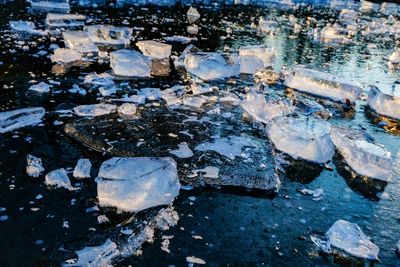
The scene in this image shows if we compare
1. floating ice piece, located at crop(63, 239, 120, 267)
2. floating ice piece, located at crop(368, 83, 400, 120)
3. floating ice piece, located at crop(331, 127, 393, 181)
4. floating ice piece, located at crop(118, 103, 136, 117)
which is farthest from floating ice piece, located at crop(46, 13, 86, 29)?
floating ice piece, located at crop(63, 239, 120, 267)

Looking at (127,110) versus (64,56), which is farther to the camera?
(64,56)

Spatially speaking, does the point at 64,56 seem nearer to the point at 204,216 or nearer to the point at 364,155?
the point at 204,216

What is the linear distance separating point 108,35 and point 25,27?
2.08 meters

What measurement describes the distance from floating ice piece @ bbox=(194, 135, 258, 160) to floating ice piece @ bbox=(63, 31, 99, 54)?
13.7ft

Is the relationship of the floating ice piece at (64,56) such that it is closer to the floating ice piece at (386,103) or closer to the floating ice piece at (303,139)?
the floating ice piece at (303,139)

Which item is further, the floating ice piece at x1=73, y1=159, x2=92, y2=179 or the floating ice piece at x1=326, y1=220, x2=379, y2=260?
the floating ice piece at x1=73, y1=159, x2=92, y2=179

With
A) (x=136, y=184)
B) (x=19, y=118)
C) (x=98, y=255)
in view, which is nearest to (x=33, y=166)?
(x=136, y=184)

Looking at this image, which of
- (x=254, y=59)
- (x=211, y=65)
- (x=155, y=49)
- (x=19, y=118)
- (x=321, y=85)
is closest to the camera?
(x=19, y=118)

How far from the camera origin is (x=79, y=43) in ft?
22.8

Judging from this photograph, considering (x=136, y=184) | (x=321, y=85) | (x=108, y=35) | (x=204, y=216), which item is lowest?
(x=204, y=216)

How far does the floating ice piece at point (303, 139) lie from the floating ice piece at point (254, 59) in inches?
104

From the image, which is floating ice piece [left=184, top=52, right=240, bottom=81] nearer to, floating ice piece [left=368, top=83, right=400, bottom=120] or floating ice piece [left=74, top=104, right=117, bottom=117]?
floating ice piece [left=74, top=104, right=117, bottom=117]

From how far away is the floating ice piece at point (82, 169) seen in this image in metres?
3.00

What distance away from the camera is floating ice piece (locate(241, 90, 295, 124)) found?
437cm
